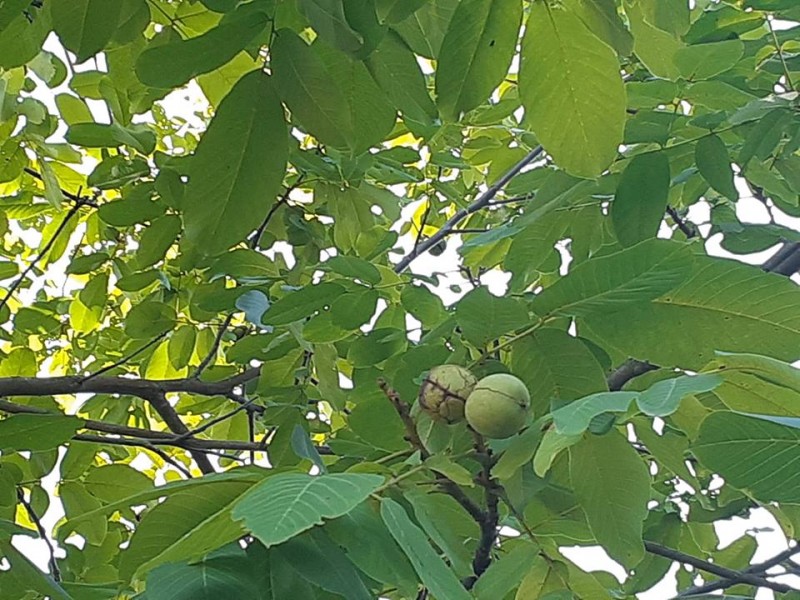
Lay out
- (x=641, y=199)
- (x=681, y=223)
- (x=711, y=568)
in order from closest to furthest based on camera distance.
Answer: (x=641, y=199)
(x=711, y=568)
(x=681, y=223)

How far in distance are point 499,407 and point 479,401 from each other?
2 centimetres

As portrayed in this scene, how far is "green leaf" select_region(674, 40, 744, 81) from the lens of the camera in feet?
4.41

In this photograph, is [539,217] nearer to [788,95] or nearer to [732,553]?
[788,95]

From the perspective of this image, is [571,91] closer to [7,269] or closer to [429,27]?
[429,27]

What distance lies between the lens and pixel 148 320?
190cm

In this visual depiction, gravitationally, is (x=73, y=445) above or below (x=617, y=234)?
below

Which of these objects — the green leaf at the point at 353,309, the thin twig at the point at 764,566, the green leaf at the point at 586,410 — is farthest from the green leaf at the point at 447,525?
the thin twig at the point at 764,566

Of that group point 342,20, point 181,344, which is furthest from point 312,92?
point 181,344

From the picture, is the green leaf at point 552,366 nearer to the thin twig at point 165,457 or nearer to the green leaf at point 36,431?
the green leaf at point 36,431

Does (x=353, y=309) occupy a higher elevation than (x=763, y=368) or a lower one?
higher

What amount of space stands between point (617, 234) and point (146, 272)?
1.01 metres

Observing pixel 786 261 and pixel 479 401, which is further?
pixel 786 261

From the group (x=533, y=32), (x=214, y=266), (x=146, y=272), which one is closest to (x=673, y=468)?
(x=533, y=32)

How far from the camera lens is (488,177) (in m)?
2.24
